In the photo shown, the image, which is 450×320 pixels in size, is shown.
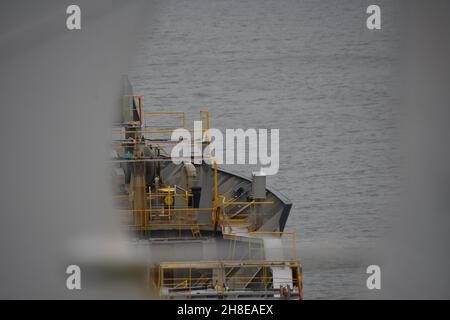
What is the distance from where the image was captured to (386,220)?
23.2m

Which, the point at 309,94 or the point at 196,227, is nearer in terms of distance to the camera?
the point at 196,227

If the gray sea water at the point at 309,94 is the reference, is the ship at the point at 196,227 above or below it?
below

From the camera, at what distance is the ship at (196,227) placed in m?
10.4

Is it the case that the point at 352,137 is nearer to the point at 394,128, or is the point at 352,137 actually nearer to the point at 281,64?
the point at 394,128

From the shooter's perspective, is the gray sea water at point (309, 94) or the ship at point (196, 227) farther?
the gray sea water at point (309, 94)

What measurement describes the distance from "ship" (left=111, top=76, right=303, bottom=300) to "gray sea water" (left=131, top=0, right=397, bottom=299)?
18.6 feet

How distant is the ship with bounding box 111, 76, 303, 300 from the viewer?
34.1 ft

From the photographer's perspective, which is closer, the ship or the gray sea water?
the ship

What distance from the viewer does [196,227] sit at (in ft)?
38.3

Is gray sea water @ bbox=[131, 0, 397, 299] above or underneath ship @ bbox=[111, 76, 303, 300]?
above

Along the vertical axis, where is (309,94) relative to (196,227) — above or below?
above

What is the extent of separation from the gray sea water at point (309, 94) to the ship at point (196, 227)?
5673 millimetres

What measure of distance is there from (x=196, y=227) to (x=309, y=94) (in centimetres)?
2397
